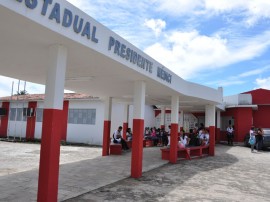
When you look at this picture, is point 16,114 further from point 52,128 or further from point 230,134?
point 52,128

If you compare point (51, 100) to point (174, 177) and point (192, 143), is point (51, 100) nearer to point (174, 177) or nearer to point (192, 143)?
point (174, 177)

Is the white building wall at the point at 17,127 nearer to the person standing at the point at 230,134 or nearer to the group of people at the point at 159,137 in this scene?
the group of people at the point at 159,137

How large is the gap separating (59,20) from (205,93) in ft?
36.8

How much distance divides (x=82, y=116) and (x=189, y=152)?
10.6 m

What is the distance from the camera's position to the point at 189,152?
50.4 feet

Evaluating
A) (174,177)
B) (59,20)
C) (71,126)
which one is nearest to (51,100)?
(59,20)

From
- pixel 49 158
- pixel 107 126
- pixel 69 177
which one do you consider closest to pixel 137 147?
pixel 69 177

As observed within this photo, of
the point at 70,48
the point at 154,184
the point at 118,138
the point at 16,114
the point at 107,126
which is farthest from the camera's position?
the point at 16,114

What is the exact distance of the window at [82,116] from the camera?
2292 centimetres

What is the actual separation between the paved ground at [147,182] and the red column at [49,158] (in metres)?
0.91

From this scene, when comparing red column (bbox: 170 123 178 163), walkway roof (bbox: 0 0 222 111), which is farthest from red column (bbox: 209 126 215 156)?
walkway roof (bbox: 0 0 222 111)

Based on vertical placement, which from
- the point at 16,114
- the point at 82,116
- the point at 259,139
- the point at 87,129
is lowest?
the point at 259,139

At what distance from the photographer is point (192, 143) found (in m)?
16.9

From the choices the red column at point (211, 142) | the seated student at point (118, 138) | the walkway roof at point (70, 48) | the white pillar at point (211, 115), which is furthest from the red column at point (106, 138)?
the white pillar at point (211, 115)
